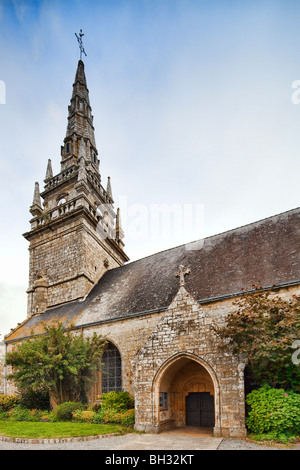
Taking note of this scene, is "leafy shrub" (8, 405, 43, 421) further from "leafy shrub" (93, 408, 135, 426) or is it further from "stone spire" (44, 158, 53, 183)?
"stone spire" (44, 158, 53, 183)

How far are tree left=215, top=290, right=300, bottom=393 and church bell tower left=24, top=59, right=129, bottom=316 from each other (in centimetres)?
1199

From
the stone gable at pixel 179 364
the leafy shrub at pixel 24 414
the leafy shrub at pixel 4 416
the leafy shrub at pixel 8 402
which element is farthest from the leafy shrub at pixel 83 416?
the leafy shrub at pixel 8 402

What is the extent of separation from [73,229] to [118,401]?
11885 mm

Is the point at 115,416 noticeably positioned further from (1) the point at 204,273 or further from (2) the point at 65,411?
(1) the point at 204,273

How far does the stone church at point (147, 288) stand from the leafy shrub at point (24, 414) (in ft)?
8.27

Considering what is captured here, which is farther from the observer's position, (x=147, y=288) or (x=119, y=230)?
(x=119, y=230)

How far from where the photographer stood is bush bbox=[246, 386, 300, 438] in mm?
7648

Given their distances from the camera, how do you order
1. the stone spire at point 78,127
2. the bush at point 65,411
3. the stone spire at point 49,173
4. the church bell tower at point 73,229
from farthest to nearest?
the stone spire at point 78,127 < the stone spire at point 49,173 < the church bell tower at point 73,229 < the bush at point 65,411

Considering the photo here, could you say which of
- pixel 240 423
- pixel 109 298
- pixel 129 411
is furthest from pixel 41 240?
pixel 240 423

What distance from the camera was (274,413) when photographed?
25.5ft

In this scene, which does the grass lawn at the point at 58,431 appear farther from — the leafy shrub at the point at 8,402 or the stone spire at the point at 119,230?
the stone spire at the point at 119,230

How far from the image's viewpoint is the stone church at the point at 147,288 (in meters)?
9.60

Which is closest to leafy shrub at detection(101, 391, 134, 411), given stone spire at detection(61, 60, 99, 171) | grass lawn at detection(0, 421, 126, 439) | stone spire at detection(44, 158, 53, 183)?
grass lawn at detection(0, 421, 126, 439)

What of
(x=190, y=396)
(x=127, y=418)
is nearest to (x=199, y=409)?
(x=190, y=396)
